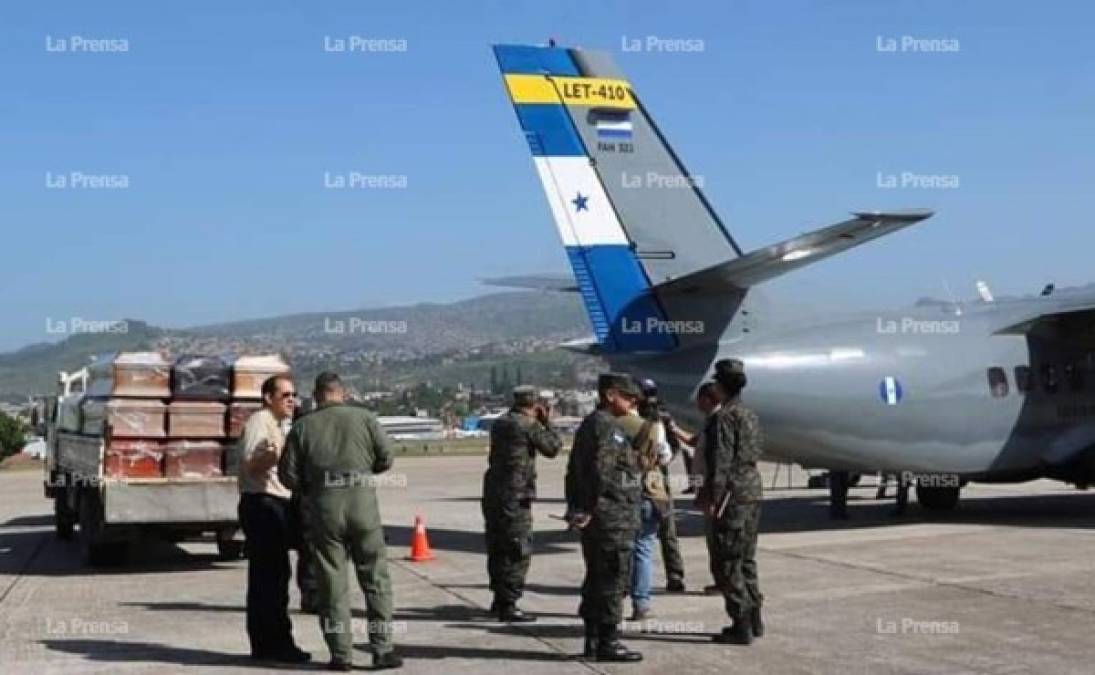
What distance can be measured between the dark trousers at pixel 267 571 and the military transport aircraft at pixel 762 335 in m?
6.94

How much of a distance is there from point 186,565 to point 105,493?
6.90 feet

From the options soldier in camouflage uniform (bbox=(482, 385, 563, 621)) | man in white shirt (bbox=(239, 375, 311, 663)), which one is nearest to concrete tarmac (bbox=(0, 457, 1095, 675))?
man in white shirt (bbox=(239, 375, 311, 663))

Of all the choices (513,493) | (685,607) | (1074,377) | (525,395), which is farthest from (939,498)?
(513,493)

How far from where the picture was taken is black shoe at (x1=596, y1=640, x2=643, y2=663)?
29.7ft

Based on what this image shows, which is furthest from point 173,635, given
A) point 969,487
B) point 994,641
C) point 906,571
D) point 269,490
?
point 969,487

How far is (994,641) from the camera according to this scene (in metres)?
9.66

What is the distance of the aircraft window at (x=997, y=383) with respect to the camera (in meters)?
18.3

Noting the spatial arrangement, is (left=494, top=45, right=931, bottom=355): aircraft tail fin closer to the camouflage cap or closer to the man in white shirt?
the camouflage cap

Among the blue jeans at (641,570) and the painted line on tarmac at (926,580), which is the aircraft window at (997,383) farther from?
the blue jeans at (641,570)

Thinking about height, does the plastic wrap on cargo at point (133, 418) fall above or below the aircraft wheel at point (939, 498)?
above

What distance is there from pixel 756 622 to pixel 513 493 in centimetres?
248

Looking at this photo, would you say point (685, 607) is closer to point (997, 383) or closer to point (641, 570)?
point (641, 570)

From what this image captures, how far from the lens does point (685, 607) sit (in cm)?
1155

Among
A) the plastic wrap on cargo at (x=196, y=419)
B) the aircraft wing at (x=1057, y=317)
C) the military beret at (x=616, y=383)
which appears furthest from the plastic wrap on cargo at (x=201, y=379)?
the aircraft wing at (x=1057, y=317)
